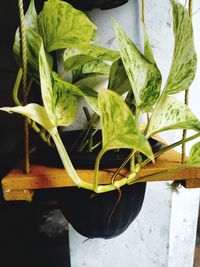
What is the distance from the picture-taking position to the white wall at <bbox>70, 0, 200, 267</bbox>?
2.56 feet

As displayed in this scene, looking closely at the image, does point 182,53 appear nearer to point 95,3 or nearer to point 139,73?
point 139,73

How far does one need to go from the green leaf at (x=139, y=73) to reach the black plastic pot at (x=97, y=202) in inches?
4.5

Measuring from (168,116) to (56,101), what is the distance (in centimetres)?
18

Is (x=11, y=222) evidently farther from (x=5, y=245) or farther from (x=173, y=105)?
(x=173, y=105)

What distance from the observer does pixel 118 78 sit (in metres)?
0.53

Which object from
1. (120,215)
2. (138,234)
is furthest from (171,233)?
(120,215)

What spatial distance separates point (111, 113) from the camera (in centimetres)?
33

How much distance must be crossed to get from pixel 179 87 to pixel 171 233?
0.57 meters

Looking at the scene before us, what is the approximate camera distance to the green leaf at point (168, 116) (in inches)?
18.2

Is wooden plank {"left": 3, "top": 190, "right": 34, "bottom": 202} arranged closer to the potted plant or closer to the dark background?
the potted plant

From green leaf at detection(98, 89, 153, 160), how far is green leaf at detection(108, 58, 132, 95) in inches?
7.6

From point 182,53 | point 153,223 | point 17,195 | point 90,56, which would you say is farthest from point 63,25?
point 153,223

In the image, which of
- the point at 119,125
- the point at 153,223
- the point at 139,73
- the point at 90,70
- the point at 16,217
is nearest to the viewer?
the point at 119,125

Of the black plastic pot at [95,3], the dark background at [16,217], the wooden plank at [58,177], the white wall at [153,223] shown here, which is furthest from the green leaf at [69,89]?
the dark background at [16,217]
